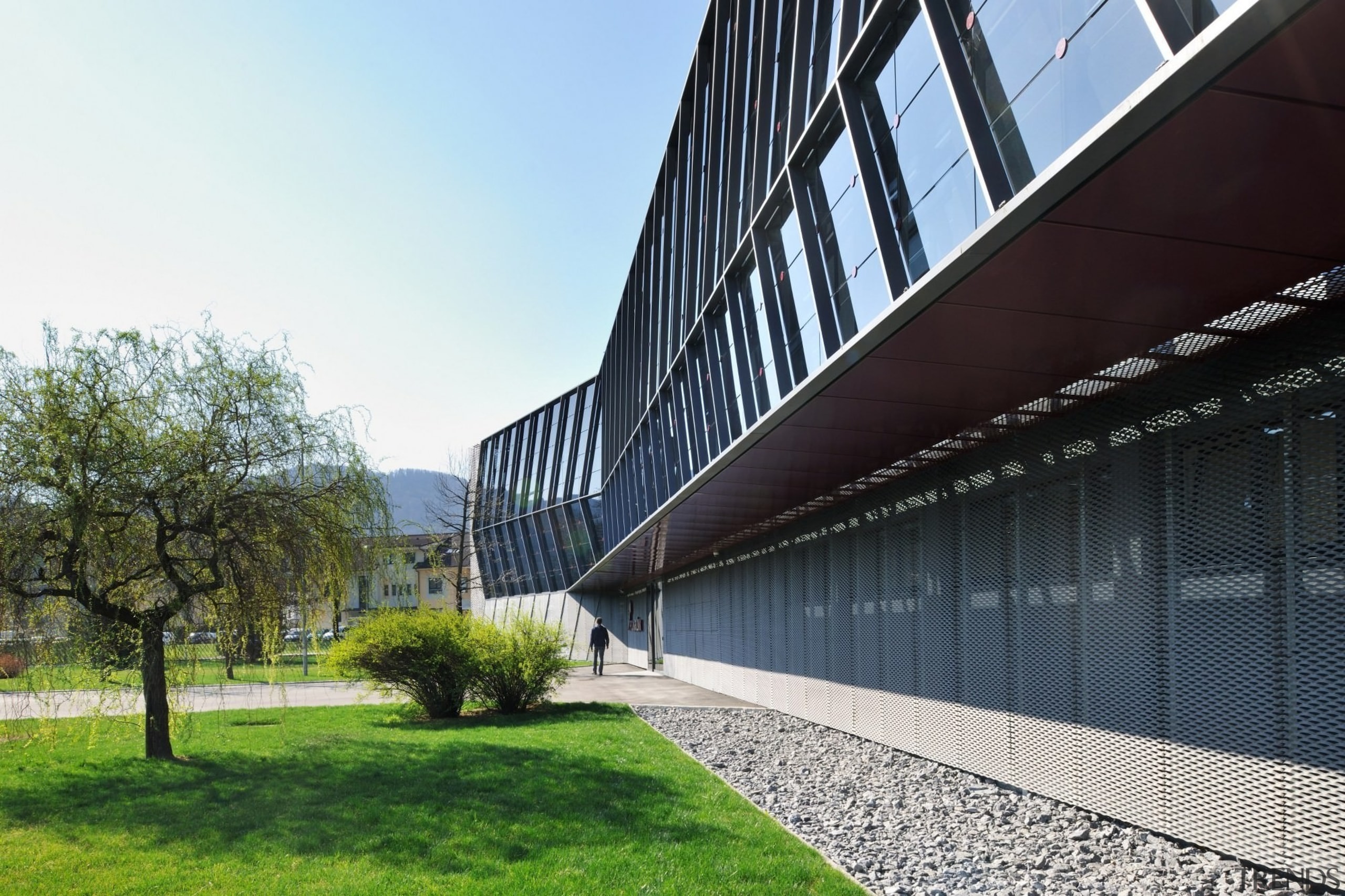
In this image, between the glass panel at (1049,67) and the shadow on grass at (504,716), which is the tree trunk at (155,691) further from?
the glass panel at (1049,67)

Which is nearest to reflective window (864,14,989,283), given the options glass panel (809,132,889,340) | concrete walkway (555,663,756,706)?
glass panel (809,132,889,340)

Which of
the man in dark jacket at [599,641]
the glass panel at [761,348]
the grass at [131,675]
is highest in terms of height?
the glass panel at [761,348]

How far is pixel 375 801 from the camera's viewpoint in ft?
29.7

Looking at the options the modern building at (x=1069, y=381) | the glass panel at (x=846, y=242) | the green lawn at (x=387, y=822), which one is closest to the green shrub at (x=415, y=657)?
the green lawn at (x=387, y=822)

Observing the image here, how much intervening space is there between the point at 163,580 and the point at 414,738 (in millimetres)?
4339

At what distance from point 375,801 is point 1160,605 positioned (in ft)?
23.4

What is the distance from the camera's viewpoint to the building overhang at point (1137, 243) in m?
3.30

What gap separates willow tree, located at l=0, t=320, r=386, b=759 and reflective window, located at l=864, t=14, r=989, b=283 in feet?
26.5

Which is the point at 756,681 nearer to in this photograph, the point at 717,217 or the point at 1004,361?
the point at 717,217

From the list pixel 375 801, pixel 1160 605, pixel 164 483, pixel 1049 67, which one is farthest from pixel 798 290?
pixel 164 483

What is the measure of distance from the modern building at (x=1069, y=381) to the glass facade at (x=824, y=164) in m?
0.03

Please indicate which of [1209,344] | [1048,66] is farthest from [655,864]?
[1048,66]

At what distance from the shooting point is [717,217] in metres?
15.4

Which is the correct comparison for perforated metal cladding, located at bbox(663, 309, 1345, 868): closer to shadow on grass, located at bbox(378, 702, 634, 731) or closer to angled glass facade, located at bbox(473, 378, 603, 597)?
shadow on grass, located at bbox(378, 702, 634, 731)
